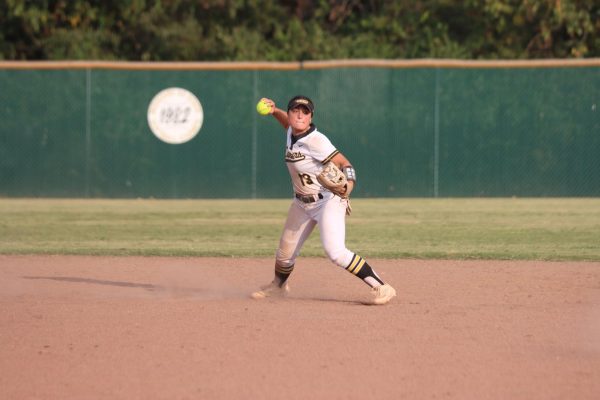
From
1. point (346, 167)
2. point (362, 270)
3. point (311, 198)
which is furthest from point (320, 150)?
point (362, 270)

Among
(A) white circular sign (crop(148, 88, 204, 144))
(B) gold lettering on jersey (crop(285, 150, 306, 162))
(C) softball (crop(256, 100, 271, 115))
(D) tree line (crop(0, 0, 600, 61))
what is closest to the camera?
(B) gold lettering on jersey (crop(285, 150, 306, 162))

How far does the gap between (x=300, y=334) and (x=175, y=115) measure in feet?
38.8

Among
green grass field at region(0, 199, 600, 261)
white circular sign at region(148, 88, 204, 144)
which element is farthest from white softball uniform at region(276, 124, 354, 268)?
white circular sign at region(148, 88, 204, 144)

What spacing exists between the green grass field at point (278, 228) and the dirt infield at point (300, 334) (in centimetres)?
134

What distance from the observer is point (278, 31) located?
2292 cm

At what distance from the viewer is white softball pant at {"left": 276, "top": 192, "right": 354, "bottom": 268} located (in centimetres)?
753

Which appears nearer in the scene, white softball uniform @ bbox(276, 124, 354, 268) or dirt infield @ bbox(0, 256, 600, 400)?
dirt infield @ bbox(0, 256, 600, 400)

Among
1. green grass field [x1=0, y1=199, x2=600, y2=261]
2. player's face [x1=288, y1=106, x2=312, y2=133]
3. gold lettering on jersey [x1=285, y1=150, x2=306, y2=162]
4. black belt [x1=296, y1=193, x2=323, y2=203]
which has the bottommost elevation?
green grass field [x1=0, y1=199, x2=600, y2=261]

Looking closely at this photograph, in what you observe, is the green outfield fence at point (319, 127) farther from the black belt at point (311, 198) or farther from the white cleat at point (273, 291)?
the black belt at point (311, 198)

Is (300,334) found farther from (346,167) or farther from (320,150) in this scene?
(320,150)

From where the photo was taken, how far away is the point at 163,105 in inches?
707

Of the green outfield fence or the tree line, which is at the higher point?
the tree line

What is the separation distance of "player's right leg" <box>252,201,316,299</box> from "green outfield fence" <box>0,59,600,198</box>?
31.8 feet

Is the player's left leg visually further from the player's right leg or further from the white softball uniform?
the player's right leg
